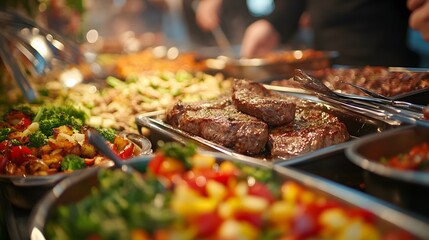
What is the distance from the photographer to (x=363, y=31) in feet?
16.2

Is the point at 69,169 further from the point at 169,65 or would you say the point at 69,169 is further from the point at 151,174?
the point at 169,65

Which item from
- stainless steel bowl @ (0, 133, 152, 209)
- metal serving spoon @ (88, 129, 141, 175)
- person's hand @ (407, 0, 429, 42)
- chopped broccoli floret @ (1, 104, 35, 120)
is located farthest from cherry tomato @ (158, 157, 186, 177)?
person's hand @ (407, 0, 429, 42)

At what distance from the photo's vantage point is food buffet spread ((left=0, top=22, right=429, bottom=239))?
1.28 metres

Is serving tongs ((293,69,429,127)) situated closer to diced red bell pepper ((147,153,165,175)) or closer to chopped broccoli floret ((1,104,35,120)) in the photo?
diced red bell pepper ((147,153,165,175))

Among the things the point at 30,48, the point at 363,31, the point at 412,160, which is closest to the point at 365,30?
the point at 363,31

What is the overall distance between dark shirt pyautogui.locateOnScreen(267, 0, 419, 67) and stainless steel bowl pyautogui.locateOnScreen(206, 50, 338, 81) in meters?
0.34

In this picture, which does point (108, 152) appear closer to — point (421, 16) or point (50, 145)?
point (50, 145)

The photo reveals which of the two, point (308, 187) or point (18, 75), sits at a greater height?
point (18, 75)

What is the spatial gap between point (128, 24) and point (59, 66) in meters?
6.03

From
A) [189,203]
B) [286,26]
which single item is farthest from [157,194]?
[286,26]

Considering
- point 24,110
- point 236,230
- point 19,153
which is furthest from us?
point 24,110

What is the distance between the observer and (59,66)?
4328 mm

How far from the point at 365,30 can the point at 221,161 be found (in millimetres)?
3685

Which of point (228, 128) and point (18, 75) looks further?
point (18, 75)
